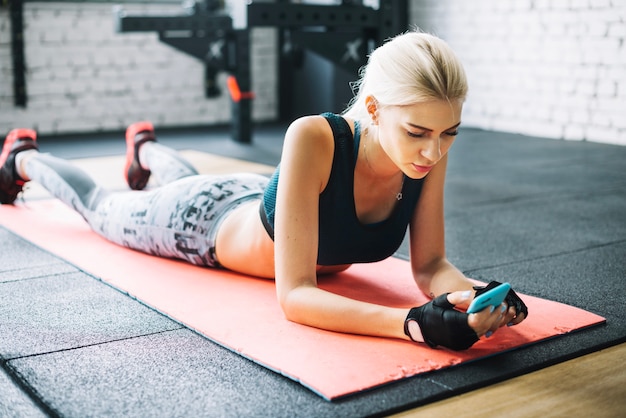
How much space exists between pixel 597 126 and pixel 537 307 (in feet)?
12.7

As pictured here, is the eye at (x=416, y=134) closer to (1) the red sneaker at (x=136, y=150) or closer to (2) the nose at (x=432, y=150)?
(2) the nose at (x=432, y=150)

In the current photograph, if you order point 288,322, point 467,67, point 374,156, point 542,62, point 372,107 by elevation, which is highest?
point 372,107

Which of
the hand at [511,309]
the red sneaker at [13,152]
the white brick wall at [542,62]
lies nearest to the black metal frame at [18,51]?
the red sneaker at [13,152]

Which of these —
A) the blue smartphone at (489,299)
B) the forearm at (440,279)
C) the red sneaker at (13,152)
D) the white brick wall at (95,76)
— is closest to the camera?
the blue smartphone at (489,299)

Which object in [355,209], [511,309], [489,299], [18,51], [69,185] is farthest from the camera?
[18,51]

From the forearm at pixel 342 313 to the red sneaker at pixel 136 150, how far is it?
1.42 m

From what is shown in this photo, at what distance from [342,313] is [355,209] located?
261mm

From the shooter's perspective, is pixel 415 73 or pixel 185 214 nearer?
pixel 415 73

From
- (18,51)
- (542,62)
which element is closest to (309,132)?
(542,62)

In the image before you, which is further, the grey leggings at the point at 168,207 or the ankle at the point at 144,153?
the ankle at the point at 144,153

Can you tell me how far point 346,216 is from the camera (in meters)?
1.74

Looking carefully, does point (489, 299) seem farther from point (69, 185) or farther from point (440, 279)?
point (69, 185)

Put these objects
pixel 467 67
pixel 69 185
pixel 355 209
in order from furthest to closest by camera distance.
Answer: pixel 467 67
pixel 69 185
pixel 355 209

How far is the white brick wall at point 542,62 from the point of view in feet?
17.1
